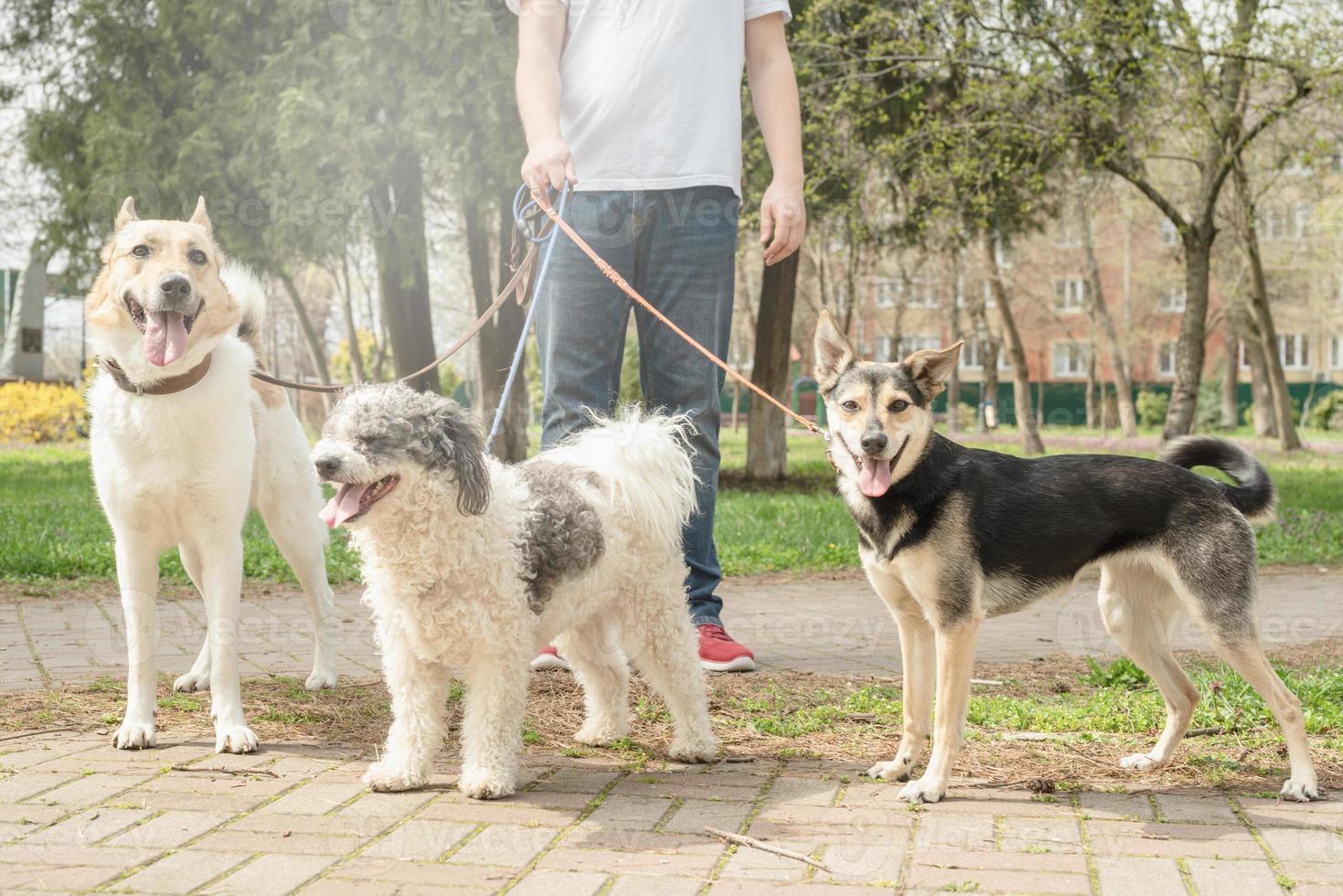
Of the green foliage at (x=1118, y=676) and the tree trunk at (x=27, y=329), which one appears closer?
the green foliage at (x=1118, y=676)

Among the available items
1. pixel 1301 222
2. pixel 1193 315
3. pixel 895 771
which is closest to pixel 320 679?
pixel 895 771

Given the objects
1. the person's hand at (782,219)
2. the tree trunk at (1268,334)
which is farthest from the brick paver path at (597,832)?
the tree trunk at (1268,334)

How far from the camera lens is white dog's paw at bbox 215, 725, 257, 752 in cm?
438

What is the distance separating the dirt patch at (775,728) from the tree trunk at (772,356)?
10911mm

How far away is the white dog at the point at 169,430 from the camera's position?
442cm

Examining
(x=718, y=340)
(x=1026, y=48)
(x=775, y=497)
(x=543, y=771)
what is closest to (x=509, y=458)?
(x=775, y=497)

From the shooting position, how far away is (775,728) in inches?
190

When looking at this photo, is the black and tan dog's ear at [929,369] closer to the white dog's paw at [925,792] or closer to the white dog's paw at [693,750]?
the white dog's paw at [925,792]

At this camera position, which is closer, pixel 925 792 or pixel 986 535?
pixel 925 792

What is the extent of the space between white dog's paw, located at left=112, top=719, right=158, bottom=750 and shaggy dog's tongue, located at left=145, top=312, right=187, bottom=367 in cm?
128

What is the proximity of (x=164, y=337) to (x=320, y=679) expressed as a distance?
5.99 ft

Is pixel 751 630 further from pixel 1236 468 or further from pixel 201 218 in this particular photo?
pixel 201 218

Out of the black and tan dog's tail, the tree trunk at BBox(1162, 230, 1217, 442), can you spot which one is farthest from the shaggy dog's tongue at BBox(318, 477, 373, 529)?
the tree trunk at BBox(1162, 230, 1217, 442)

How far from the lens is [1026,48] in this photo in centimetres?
1580
